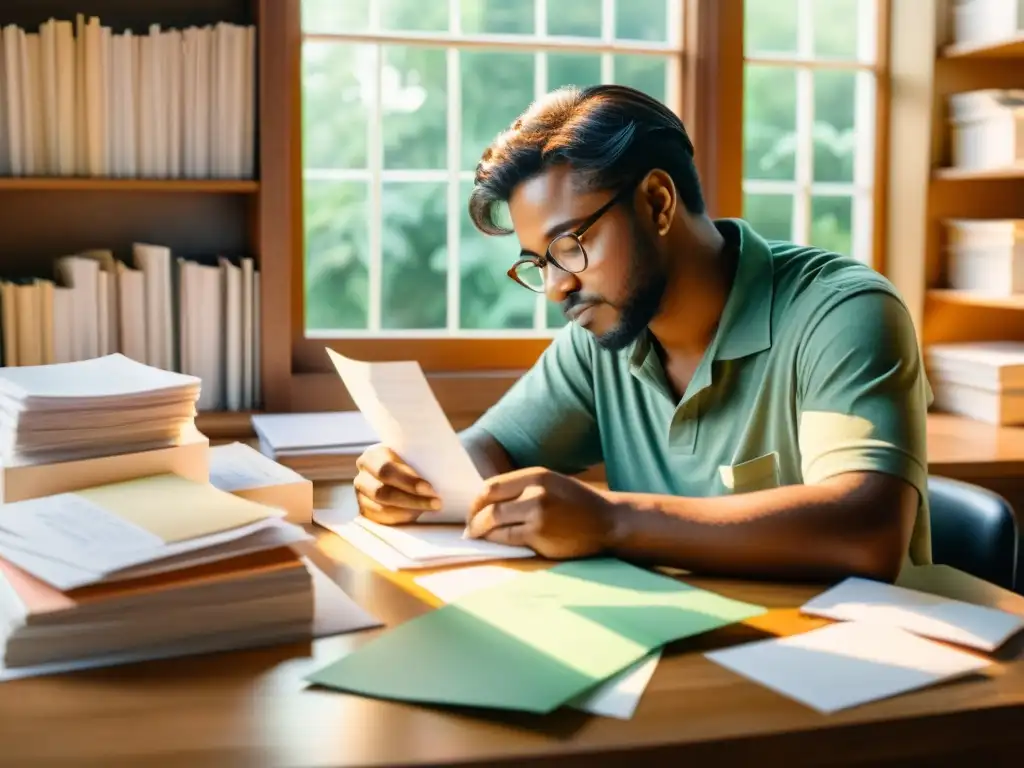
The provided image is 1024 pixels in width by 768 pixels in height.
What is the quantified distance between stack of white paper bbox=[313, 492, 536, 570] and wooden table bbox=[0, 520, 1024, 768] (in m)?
0.39

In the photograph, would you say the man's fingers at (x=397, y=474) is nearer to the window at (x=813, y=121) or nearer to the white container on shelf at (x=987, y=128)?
the window at (x=813, y=121)

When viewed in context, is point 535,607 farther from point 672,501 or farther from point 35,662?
point 35,662

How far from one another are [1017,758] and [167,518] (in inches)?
34.3

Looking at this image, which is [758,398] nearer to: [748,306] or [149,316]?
[748,306]

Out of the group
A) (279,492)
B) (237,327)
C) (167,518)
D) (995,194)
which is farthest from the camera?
(995,194)

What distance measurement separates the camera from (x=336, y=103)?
3.00 m

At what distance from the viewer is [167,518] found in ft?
4.39

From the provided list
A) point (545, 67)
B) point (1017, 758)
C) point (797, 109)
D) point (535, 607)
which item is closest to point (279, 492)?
point (535, 607)

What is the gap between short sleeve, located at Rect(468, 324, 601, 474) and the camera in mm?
2215

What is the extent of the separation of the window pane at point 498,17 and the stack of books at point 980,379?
1.33 m

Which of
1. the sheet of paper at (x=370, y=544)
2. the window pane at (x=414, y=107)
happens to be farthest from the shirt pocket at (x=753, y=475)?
the window pane at (x=414, y=107)

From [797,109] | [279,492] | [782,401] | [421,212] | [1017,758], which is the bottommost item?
[1017,758]

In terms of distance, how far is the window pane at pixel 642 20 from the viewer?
314 cm

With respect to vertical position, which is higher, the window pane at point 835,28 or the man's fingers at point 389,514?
the window pane at point 835,28
